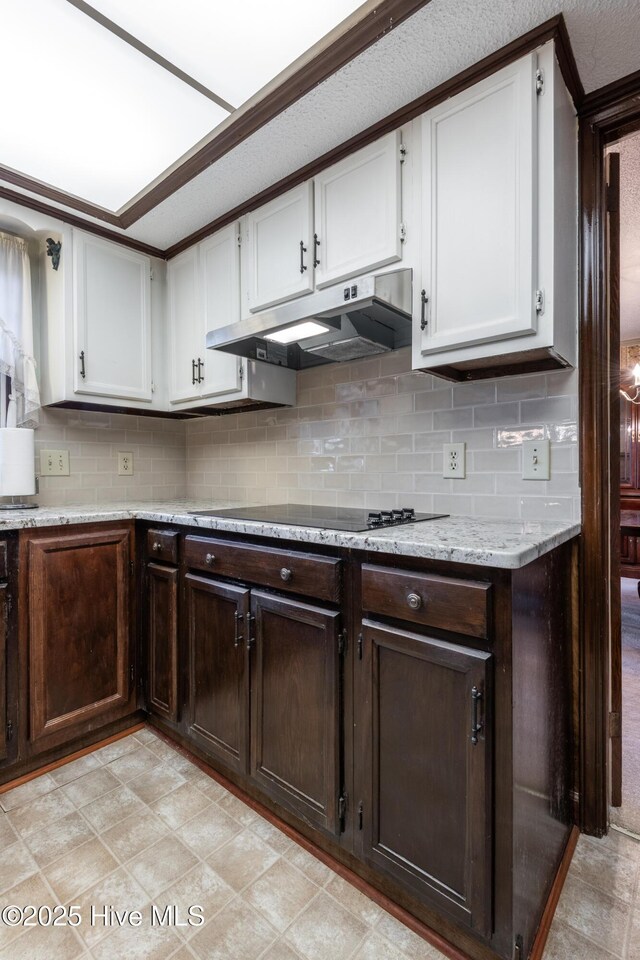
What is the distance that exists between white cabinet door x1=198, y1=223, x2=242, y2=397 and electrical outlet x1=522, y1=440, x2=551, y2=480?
1.22 metres

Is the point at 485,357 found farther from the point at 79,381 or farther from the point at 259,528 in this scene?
the point at 79,381

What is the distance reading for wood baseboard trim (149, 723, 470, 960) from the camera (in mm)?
1122

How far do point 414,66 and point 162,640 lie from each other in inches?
82.8

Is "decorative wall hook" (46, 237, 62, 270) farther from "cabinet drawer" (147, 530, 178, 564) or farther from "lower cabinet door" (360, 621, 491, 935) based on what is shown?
"lower cabinet door" (360, 621, 491, 935)

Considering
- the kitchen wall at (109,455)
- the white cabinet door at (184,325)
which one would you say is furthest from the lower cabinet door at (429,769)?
the kitchen wall at (109,455)

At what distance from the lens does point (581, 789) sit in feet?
4.85

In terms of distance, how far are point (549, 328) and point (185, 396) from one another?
1732mm

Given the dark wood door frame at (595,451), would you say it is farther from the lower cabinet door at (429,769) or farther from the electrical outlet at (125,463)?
the electrical outlet at (125,463)

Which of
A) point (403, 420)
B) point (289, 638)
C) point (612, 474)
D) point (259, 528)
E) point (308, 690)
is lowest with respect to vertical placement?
point (308, 690)

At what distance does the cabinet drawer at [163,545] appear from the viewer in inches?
70.7

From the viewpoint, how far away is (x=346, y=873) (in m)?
1.31

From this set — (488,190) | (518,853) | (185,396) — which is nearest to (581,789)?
(518,853)

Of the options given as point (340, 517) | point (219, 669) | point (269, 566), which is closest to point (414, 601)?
point (269, 566)

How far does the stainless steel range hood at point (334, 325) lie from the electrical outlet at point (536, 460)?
1.92ft
